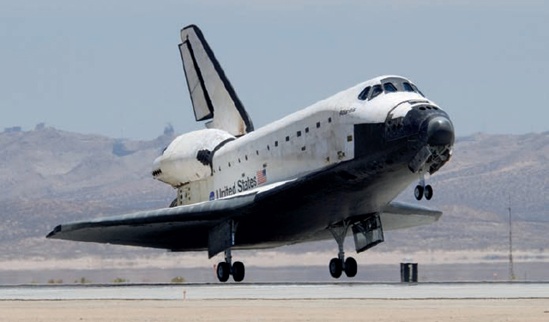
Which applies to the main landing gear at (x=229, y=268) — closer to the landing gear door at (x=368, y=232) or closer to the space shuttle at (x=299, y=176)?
the space shuttle at (x=299, y=176)

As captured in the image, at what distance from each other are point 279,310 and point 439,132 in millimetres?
7815

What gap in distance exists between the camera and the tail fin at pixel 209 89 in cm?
5644

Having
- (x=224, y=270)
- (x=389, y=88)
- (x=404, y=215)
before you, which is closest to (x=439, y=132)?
(x=389, y=88)

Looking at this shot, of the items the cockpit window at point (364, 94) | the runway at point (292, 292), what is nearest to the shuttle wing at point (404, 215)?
the runway at point (292, 292)

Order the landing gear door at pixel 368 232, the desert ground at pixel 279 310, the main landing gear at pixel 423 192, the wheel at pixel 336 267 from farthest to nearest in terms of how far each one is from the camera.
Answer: the wheel at pixel 336 267 < the landing gear door at pixel 368 232 < the main landing gear at pixel 423 192 < the desert ground at pixel 279 310

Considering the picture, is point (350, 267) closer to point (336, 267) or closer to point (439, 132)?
point (336, 267)

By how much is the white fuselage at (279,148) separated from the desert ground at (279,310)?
6719 millimetres

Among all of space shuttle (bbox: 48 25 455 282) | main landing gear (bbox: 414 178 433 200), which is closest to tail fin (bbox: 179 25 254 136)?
space shuttle (bbox: 48 25 455 282)

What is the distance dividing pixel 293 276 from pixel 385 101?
213 feet

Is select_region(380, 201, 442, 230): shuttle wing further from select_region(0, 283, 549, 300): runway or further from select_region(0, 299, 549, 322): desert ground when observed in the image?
select_region(0, 299, 549, 322): desert ground

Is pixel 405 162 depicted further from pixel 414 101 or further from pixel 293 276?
pixel 293 276

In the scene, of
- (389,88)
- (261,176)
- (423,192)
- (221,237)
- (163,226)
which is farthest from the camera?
(163,226)

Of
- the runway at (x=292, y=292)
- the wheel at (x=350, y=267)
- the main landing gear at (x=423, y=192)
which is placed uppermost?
the main landing gear at (x=423, y=192)

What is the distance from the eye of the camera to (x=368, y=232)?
46875 millimetres
